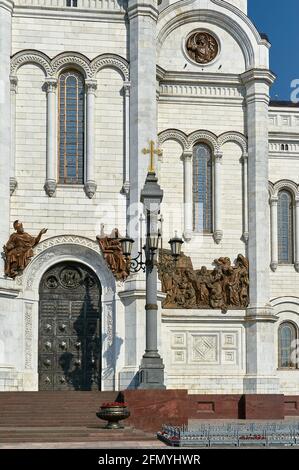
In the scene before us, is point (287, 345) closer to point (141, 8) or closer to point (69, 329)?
point (69, 329)

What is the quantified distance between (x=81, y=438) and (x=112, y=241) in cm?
1000

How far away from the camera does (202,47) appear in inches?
1563

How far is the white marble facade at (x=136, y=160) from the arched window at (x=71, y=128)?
0.40 metres

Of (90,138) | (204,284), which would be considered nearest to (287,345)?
(204,284)

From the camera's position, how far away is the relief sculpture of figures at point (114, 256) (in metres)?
34.6

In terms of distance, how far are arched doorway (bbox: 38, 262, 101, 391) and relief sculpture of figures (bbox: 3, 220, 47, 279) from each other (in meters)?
1.19

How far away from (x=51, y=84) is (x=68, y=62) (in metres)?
1.03

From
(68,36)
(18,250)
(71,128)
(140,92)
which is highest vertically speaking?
(68,36)

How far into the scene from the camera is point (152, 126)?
3556cm

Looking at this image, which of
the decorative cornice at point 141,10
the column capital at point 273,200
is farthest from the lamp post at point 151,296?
the column capital at point 273,200

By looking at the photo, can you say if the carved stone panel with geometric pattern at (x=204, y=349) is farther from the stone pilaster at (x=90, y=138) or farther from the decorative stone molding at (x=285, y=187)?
the decorative stone molding at (x=285, y=187)
